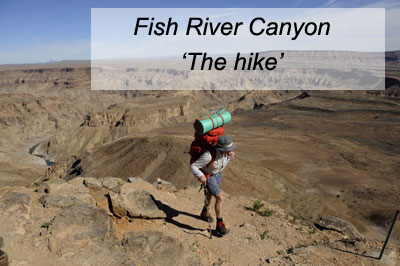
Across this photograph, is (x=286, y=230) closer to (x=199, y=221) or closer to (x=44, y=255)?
(x=199, y=221)

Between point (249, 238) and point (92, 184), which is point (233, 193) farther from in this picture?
point (249, 238)

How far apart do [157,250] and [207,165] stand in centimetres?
209

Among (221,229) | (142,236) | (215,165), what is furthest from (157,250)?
(215,165)

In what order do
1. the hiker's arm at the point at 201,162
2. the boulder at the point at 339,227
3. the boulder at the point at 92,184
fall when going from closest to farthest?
1. the hiker's arm at the point at 201,162
2. the boulder at the point at 339,227
3. the boulder at the point at 92,184

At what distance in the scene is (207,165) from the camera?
232 inches

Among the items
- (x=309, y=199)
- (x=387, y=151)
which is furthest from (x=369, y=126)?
(x=309, y=199)

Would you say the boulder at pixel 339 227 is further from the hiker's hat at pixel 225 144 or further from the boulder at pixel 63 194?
the boulder at pixel 63 194

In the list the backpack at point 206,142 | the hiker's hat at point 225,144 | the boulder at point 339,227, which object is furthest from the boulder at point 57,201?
the boulder at point 339,227

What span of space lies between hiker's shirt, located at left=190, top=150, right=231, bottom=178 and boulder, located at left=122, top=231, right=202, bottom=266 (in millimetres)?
1509

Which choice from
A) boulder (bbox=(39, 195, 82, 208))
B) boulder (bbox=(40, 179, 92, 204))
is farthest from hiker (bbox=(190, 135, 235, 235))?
boulder (bbox=(40, 179, 92, 204))

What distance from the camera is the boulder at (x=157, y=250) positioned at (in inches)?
190

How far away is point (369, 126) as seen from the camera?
165 ft

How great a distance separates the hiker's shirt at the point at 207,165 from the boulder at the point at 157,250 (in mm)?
1509

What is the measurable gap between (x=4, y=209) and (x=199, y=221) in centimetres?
461
